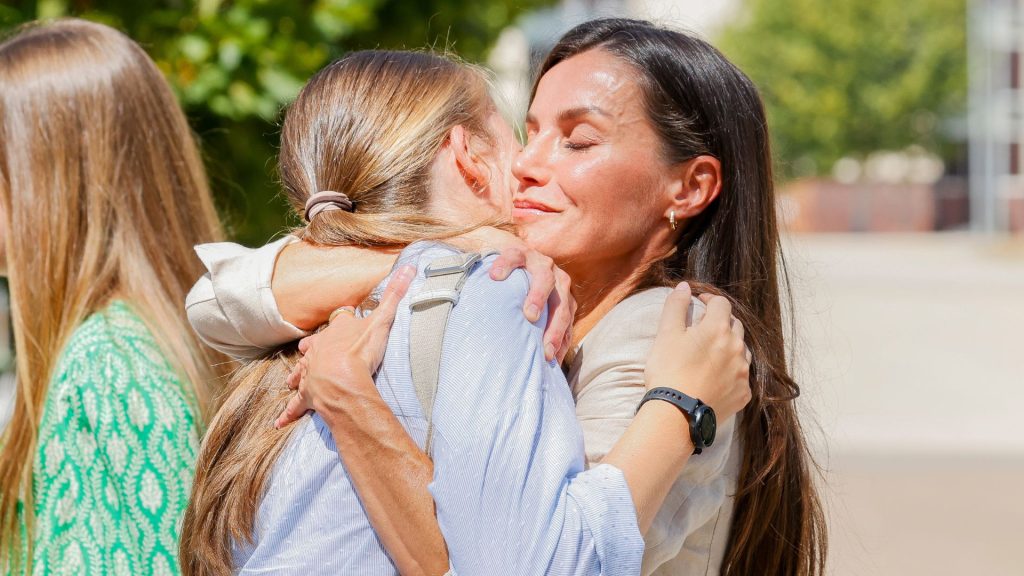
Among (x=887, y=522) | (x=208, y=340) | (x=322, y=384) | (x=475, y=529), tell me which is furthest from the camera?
(x=887, y=522)

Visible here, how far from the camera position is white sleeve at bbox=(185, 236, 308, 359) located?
5.70 feet

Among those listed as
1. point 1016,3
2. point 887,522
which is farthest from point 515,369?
point 1016,3

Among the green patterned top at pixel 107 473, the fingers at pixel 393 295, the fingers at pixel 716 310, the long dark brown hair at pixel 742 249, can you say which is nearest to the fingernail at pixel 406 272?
the fingers at pixel 393 295

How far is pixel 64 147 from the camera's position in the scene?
2.36 metres

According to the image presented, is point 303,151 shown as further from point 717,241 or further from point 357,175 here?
point 717,241

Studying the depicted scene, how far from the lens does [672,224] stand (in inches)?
81.9

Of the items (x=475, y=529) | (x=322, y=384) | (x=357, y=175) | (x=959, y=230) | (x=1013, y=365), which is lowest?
(x=959, y=230)

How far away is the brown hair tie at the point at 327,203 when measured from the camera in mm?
1739

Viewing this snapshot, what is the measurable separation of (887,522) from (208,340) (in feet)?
20.8

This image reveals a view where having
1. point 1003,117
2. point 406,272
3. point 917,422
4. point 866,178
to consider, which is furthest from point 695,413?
point 866,178

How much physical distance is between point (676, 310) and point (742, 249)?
1.08 feet

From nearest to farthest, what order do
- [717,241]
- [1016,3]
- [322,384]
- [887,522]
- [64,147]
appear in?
[322,384], [717,241], [64,147], [887,522], [1016,3]

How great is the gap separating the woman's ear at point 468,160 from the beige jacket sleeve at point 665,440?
322 mm

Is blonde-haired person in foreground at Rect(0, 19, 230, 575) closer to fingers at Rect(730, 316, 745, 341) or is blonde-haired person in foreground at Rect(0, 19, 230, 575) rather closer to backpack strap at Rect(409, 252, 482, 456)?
backpack strap at Rect(409, 252, 482, 456)
